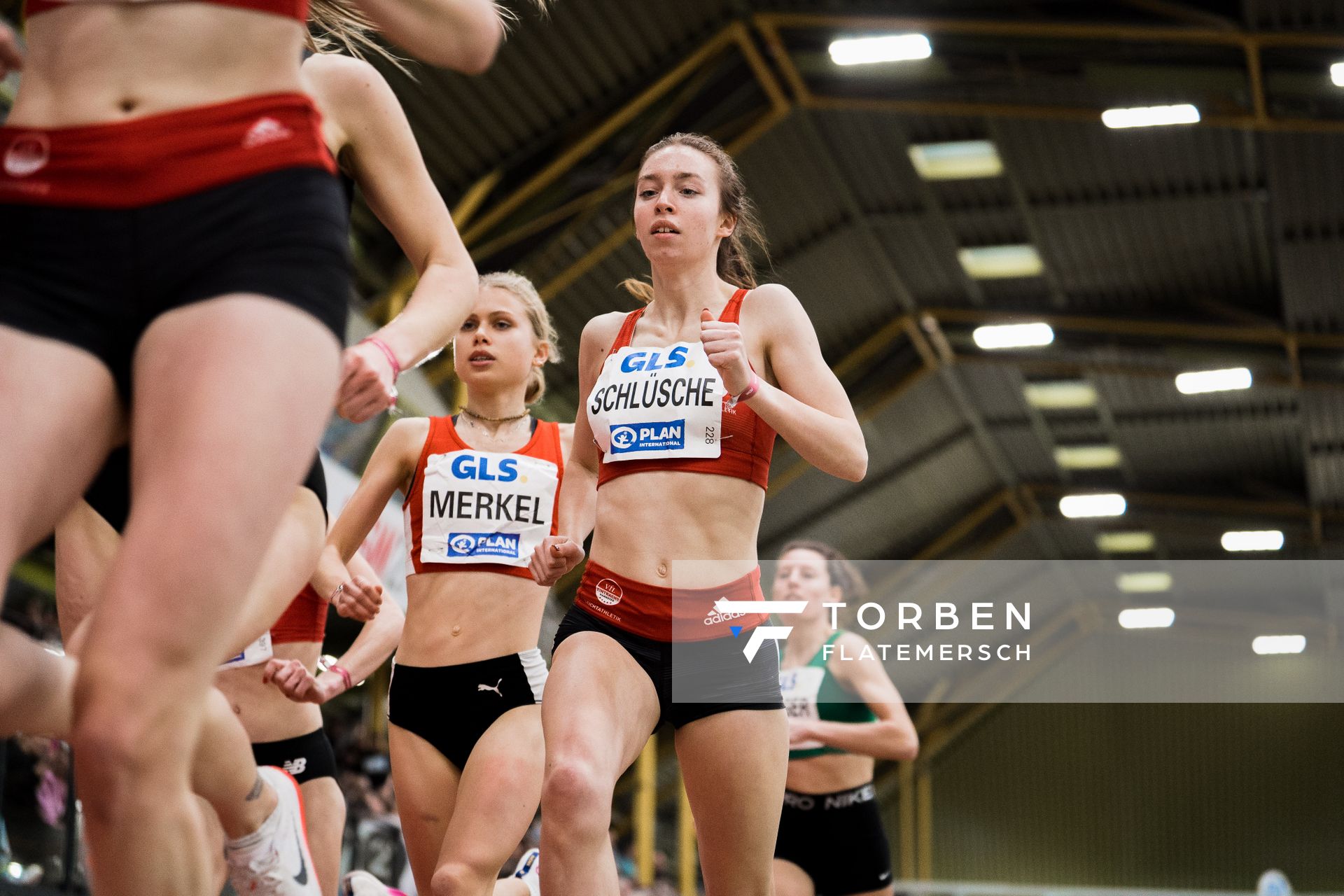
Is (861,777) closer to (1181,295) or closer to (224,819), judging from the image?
(224,819)

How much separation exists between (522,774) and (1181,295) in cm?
1710

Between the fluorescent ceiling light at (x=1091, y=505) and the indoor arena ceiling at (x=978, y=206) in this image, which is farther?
the fluorescent ceiling light at (x=1091, y=505)

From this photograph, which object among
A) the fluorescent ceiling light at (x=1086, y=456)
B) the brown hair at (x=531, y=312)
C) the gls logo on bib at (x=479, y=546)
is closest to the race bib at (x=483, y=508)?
the gls logo on bib at (x=479, y=546)

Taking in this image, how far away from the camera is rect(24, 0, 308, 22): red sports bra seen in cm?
195

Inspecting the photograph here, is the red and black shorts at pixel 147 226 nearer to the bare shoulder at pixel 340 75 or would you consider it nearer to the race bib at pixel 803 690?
the bare shoulder at pixel 340 75

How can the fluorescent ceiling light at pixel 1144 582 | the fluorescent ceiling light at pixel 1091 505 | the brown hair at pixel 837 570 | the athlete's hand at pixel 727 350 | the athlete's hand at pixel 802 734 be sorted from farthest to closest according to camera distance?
1. the fluorescent ceiling light at pixel 1144 582
2. the fluorescent ceiling light at pixel 1091 505
3. the brown hair at pixel 837 570
4. the athlete's hand at pixel 802 734
5. the athlete's hand at pixel 727 350

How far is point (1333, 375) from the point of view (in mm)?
20031

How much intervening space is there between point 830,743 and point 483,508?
8.31ft

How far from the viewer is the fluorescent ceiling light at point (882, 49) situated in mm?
14461

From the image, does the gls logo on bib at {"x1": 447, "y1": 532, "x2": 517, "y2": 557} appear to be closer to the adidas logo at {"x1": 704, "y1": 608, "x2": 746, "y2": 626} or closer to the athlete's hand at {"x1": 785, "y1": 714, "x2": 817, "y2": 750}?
the adidas logo at {"x1": 704, "y1": 608, "x2": 746, "y2": 626}

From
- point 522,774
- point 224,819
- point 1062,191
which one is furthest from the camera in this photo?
point 1062,191

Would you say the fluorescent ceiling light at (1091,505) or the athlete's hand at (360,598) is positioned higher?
the fluorescent ceiling light at (1091,505)

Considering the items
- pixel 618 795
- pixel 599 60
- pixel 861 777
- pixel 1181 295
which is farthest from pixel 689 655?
pixel 618 795

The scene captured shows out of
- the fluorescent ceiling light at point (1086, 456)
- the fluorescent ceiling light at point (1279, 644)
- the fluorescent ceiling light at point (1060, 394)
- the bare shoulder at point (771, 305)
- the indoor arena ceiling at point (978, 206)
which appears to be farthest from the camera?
the fluorescent ceiling light at point (1279, 644)
